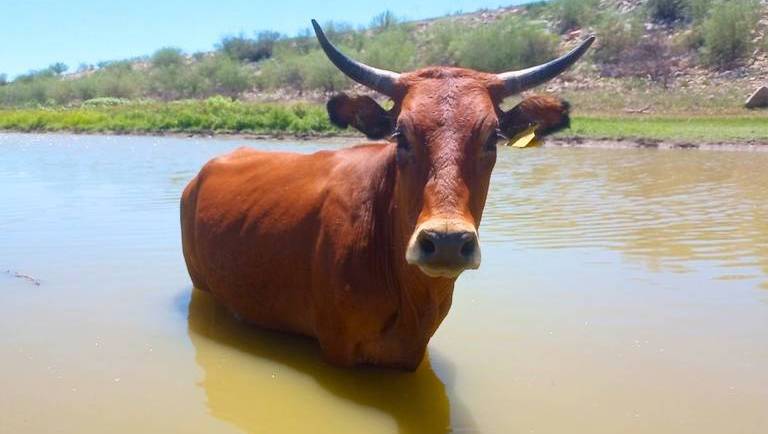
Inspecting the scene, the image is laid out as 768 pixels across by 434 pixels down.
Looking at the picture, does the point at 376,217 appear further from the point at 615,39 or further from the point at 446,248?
the point at 615,39

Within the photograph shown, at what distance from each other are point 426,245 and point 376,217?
1.34m

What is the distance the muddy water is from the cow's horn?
6.20ft

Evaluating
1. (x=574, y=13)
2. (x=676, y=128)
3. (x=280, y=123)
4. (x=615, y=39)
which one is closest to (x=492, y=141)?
(x=676, y=128)

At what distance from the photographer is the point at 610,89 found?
1460 inches

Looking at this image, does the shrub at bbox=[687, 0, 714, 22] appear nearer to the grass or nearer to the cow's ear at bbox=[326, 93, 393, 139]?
the grass

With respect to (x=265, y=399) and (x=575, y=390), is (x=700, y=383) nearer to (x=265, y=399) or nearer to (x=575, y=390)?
(x=575, y=390)

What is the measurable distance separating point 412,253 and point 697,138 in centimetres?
2133

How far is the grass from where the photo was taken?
24.5 metres


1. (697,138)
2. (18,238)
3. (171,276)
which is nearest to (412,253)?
(171,276)

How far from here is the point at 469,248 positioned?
144 inches

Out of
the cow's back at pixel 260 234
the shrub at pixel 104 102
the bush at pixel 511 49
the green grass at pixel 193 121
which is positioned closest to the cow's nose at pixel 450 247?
the cow's back at pixel 260 234

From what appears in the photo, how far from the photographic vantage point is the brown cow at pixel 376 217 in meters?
4.09

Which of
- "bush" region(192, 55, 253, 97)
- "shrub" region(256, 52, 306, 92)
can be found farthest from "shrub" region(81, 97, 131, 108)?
"shrub" region(256, 52, 306, 92)

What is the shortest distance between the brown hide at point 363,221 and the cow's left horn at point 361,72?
9 cm
